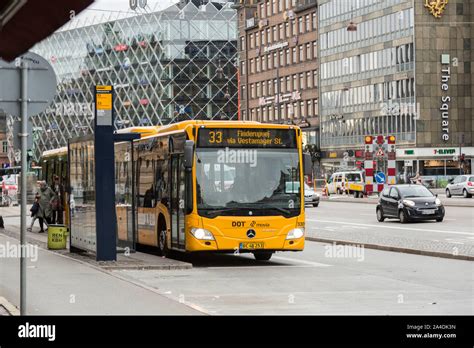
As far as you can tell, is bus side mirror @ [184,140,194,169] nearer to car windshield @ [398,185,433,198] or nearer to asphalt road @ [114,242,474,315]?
asphalt road @ [114,242,474,315]

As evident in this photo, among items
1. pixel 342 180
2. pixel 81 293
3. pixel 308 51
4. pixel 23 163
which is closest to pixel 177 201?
pixel 81 293

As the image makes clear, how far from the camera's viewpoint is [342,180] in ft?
254

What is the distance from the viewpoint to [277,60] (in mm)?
125812

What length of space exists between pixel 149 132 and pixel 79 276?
7.39m

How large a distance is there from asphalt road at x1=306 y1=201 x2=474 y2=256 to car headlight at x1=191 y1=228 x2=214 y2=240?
538 cm

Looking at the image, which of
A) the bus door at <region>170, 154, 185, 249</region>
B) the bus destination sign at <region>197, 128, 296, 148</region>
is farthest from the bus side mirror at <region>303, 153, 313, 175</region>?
the bus door at <region>170, 154, 185, 249</region>

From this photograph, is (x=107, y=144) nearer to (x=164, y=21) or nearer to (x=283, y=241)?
(x=283, y=241)

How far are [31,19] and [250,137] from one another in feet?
42.6

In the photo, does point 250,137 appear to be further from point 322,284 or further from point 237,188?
point 322,284

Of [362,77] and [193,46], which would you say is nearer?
[362,77]

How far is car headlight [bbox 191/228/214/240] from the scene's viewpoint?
67.9 feet

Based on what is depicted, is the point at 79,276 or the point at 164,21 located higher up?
the point at 164,21
